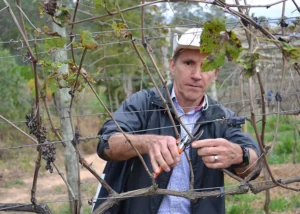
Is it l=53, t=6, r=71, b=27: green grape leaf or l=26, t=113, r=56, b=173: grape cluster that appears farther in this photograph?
l=26, t=113, r=56, b=173: grape cluster

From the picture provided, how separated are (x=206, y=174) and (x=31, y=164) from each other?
9.13m

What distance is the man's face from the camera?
100 inches

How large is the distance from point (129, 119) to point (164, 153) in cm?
45

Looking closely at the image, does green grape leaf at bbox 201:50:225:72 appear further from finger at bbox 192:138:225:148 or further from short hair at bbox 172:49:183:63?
short hair at bbox 172:49:183:63

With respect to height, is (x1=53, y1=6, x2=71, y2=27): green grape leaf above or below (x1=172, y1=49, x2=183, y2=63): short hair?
above

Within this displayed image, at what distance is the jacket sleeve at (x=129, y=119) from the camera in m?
2.30

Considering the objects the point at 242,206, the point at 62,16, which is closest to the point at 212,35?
the point at 62,16

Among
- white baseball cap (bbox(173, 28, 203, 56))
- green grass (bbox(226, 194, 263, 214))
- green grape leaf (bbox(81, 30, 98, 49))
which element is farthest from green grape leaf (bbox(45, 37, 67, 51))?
green grass (bbox(226, 194, 263, 214))

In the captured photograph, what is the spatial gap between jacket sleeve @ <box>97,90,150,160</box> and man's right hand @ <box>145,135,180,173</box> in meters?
0.25

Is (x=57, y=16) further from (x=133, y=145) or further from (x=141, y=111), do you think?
(x=141, y=111)

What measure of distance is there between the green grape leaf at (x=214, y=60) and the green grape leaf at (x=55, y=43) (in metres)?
0.53

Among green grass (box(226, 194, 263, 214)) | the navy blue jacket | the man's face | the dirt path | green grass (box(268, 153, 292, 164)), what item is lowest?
the dirt path

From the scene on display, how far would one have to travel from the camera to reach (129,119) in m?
2.41

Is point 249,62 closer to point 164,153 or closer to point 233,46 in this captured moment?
point 233,46
